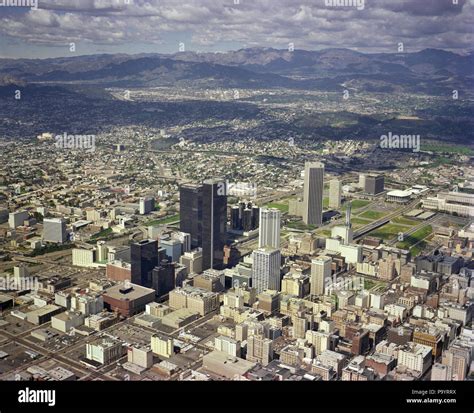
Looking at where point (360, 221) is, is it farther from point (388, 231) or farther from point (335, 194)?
point (335, 194)

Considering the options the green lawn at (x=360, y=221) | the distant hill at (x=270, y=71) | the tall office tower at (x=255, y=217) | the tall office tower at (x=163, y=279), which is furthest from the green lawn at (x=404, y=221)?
the tall office tower at (x=163, y=279)

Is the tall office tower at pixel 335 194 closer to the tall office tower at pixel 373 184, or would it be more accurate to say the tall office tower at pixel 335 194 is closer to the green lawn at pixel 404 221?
the green lawn at pixel 404 221

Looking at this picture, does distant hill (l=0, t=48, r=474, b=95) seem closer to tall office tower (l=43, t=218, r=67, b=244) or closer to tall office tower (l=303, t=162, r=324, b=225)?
tall office tower (l=43, t=218, r=67, b=244)

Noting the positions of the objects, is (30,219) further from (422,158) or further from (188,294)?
(422,158)

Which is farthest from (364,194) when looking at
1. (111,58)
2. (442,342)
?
(111,58)

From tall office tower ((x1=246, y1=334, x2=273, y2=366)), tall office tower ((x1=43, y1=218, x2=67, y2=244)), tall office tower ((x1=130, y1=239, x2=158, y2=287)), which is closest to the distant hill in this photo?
tall office tower ((x1=43, y1=218, x2=67, y2=244))

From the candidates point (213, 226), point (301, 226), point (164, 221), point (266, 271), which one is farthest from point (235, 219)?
point (266, 271)
